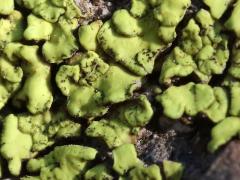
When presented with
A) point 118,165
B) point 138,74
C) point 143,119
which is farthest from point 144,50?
point 118,165

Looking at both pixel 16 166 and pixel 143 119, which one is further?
pixel 16 166

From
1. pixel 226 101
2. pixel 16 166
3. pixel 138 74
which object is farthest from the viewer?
pixel 16 166

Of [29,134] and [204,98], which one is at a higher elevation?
[204,98]

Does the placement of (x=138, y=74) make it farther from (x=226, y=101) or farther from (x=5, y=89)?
(x=5, y=89)

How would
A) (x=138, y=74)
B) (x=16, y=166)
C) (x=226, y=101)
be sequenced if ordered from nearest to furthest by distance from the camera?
(x=226, y=101)
(x=138, y=74)
(x=16, y=166)

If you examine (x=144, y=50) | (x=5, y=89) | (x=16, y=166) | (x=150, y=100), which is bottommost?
(x=16, y=166)

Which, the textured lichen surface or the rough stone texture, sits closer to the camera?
the rough stone texture

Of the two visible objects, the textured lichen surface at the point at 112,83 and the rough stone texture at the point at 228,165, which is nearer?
the rough stone texture at the point at 228,165

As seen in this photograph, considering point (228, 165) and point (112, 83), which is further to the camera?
point (112, 83)
